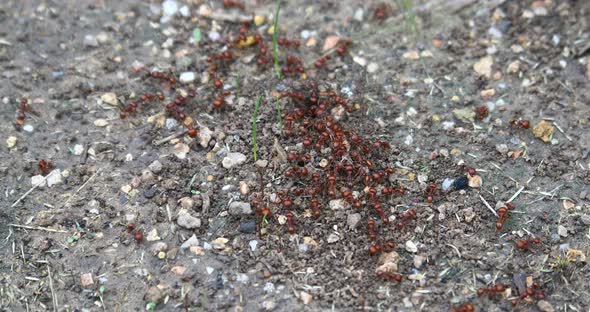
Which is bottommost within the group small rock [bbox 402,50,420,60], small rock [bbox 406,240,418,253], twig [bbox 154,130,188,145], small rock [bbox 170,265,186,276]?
small rock [bbox 170,265,186,276]

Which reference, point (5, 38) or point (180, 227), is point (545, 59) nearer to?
point (180, 227)

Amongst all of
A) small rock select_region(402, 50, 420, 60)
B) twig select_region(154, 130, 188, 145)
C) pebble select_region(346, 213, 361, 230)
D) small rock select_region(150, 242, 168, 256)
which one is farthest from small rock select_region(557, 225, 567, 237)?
twig select_region(154, 130, 188, 145)

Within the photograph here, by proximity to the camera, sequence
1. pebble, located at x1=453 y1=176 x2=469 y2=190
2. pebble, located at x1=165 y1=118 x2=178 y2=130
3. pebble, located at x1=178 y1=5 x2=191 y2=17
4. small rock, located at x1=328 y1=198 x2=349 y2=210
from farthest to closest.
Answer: pebble, located at x1=178 y1=5 x2=191 y2=17 → pebble, located at x1=165 y1=118 x2=178 y2=130 → pebble, located at x1=453 y1=176 x2=469 y2=190 → small rock, located at x1=328 y1=198 x2=349 y2=210

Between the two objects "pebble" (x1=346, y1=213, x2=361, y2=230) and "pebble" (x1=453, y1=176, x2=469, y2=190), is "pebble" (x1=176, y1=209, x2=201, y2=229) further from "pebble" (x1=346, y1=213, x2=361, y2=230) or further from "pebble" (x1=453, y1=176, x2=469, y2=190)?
"pebble" (x1=453, y1=176, x2=469, y2=190)

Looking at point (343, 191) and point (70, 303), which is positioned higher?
point (343, 191)

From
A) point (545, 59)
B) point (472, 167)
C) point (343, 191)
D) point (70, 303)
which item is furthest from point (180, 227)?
point (545, 59)

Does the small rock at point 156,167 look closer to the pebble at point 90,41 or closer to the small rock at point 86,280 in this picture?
the small rock at point 86,280

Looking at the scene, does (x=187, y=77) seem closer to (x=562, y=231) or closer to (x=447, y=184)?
(x=447, y=184)
